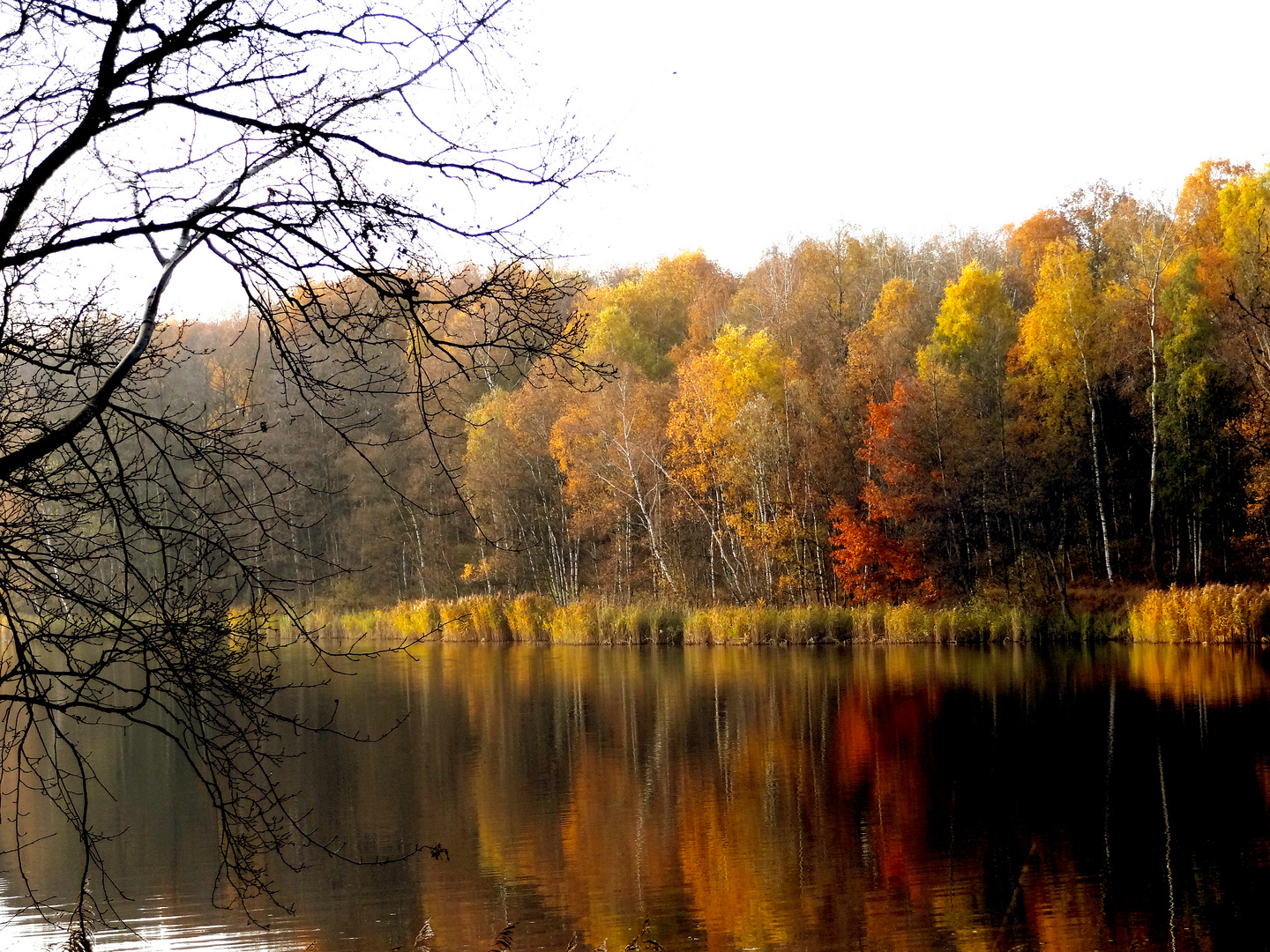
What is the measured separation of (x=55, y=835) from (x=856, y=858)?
8379 mm

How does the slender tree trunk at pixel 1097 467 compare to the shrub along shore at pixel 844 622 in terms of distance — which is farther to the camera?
the slender tree trunk at pixel 1097 467

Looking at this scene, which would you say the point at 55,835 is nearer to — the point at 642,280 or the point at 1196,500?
the point at 1196,500

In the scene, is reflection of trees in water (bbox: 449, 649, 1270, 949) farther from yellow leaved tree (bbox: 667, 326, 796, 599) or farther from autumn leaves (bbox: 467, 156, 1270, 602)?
yellow leaved tree (bbox: 667, 326, 796, 599)

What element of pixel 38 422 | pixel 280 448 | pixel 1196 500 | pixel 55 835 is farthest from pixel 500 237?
pixel 280 448

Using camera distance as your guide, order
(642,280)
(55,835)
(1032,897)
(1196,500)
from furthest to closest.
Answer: (642,280) < (1196,500) < (55,835) < (1032,897)

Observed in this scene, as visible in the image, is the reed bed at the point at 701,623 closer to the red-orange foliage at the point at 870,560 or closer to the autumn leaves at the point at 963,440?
the red-orange foliage at the point at 870,560

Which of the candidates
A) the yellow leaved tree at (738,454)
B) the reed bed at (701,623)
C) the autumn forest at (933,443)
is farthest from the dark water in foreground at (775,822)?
the yellow leaved tree at (738,454)

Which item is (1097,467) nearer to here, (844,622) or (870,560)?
→ (870,560)

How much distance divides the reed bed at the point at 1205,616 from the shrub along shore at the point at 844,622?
19 millimetres

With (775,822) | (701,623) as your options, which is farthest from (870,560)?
(775,822)

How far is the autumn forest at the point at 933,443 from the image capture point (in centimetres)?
3312

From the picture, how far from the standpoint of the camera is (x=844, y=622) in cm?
3080

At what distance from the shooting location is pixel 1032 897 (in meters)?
8.85

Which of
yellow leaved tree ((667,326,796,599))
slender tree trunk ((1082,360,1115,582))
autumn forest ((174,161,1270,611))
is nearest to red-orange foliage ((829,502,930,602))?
autumn forest ((174,161,1270,611))
